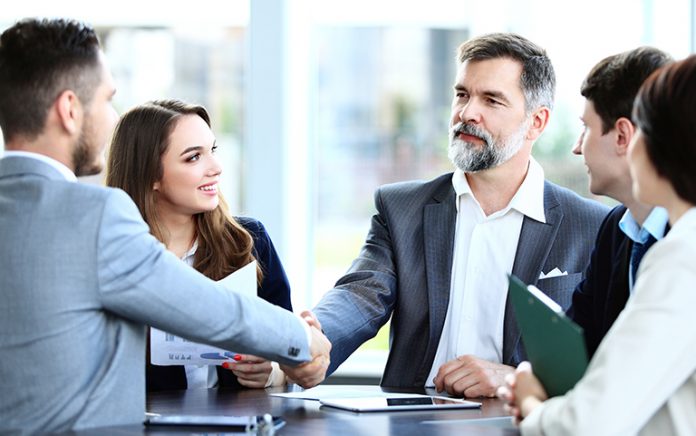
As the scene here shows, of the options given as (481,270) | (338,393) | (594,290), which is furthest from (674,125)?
(481,270)


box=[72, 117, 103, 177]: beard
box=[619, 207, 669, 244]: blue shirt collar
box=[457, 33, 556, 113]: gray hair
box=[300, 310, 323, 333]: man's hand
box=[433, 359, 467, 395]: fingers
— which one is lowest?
box=[433, 359, 467, 395]: fingers

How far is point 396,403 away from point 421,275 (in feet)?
3.01

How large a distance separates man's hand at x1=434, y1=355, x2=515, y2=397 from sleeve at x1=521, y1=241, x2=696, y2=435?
1032 millimetres

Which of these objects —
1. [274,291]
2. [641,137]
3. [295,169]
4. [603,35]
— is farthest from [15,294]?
[603,35]

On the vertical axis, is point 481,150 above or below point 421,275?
above

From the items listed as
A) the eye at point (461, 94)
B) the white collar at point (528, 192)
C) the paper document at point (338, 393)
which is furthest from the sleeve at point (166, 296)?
the eye at point (461, 94)

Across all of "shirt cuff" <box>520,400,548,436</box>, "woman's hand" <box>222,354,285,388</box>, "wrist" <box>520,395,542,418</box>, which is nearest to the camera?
"shirt cuff" <box>520,400,548,436</box>

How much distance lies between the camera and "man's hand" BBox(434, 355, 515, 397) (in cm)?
263

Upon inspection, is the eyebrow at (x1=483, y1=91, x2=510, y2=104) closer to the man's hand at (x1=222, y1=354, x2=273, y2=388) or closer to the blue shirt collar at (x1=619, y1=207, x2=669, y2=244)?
the blue shirt collar at (x1=619, y1=207, x2=669, y2=244)

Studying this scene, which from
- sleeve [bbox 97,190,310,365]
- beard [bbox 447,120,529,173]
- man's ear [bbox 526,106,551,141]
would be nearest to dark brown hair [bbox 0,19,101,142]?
sleeve [bbox 97,190,310,365]

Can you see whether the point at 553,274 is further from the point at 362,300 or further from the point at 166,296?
the point at 166,296

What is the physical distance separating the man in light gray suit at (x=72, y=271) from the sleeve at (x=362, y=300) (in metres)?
0.96

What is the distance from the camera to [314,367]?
2650mm

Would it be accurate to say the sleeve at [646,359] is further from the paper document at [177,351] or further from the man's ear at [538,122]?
the man's ear at [538,122]
